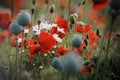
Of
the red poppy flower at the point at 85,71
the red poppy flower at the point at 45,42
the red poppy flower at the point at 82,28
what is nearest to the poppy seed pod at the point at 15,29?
the red poppy flower at the point at 45,42

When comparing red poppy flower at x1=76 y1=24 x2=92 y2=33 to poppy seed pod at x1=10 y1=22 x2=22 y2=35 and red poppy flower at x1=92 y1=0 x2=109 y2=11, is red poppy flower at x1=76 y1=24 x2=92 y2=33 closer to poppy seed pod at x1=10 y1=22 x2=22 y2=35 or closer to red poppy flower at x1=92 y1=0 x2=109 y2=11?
red poppy flower at x1=92 y1=0 x2=109 y2=11

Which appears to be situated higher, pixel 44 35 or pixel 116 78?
pixel 44 35

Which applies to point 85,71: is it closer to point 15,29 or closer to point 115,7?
point 15,29

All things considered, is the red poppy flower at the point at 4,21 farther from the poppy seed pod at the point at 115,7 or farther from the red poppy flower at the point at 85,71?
the poppy seed pod at the point at 115,7

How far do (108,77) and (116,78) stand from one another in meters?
0.06

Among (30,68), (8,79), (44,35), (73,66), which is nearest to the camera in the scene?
(73,66)

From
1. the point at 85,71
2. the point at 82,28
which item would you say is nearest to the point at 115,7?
the point at 85,71

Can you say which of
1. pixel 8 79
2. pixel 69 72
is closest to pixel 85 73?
pixel 8 79

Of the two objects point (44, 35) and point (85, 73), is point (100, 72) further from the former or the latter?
point (44, 35)

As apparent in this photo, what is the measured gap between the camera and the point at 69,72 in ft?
2.57

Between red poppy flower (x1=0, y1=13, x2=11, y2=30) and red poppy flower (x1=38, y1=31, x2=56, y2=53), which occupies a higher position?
red poppy flower (x1=0, y1=13, x2=11, y2=30)

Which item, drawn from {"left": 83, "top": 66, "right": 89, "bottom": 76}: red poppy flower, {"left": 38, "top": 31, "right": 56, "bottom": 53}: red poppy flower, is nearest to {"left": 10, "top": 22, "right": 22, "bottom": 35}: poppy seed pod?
{"left": 38, "top": 31, "right": 56, "bottom": 53}: red poppy flower

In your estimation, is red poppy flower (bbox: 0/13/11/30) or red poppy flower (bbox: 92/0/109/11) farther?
red poppy flower (bbox: 0/13/11/30)

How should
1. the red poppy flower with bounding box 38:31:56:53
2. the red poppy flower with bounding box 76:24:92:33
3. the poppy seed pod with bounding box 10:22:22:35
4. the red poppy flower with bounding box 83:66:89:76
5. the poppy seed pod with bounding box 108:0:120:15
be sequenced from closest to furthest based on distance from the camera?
the poppy seed pod with bounding box 108:0:120:15 < the poppy seed pod with bounding box 10:22:22:35 < the red poppy flower with bounding box 38:31:56:53 < the red poppy flower with bounding box 83:66:89:76 < the red poppy flower with bounding box 76:24:92:33
